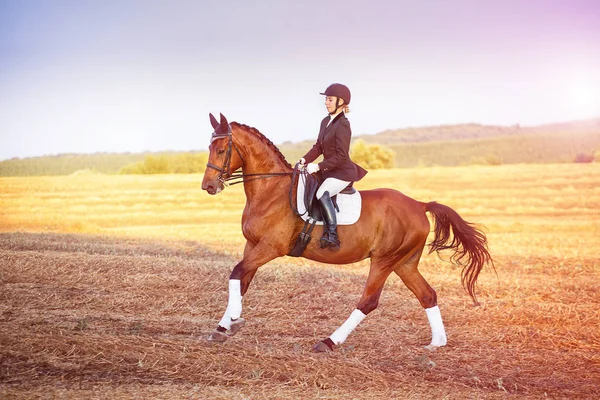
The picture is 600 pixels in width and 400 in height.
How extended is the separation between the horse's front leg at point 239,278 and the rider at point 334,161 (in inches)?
29.7

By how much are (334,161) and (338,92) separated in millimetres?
876

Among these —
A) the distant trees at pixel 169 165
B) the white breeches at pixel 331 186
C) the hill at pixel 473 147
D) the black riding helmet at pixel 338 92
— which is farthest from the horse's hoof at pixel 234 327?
the hill at pixel 473 147

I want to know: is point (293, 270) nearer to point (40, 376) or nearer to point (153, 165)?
point (40, 376)

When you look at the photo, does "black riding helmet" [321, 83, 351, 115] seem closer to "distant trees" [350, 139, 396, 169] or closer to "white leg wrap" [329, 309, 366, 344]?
"white leg wrap" [329, 309, 366, 344]

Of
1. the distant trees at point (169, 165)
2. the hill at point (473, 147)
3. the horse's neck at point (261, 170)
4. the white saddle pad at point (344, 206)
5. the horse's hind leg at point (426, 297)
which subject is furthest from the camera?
the hill at point (473, 147)

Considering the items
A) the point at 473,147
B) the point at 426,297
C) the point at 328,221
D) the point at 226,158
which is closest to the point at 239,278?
the point at 328,221

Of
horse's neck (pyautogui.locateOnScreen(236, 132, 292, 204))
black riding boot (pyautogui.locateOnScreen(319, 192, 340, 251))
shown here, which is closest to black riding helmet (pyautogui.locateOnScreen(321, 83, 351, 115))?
horse's neck (pyautogui.locateOnScreen(236, 132, 292, 204))

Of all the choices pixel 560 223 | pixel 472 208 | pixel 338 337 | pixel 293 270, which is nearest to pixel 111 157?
pixel 472 208

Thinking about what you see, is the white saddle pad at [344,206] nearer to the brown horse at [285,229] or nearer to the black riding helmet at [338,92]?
the brown horse at [285,229]

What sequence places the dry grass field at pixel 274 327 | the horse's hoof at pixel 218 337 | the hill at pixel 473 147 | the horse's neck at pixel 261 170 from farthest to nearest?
1. the hill at pixel 473 147
2. the horse's neck at pixel 261 170
3. the horse's hoof at pixel 218 337
4. the dry grass field at pixel 274 327

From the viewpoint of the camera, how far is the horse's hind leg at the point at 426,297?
27.4 ft

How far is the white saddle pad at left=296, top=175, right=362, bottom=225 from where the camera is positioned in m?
8.08

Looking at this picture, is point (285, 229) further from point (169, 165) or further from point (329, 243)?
point (169, 165)

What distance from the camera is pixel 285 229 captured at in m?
8.07
